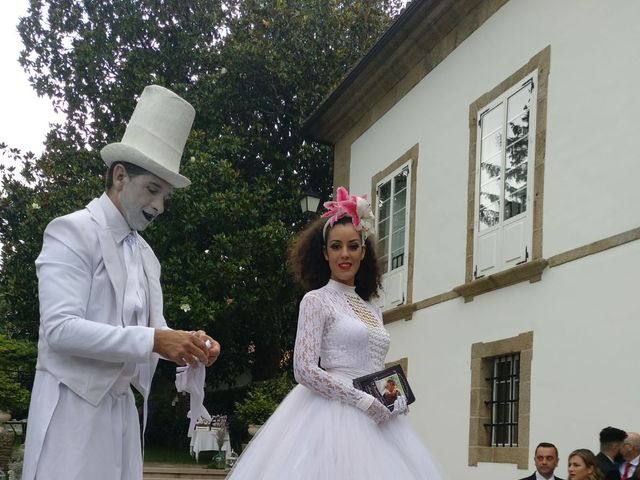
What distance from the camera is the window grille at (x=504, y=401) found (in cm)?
1234

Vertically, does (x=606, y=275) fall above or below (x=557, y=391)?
above

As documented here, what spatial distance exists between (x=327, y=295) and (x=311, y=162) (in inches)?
725

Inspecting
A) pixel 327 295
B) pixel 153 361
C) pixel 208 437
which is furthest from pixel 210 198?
pixel 153 361

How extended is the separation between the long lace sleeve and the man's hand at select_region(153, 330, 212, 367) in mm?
1838

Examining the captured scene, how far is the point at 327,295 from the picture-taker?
5.10 metres

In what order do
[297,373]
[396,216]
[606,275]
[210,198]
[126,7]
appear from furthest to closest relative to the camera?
[126,7], [210,198], [396,216], [606,275], [297,373]

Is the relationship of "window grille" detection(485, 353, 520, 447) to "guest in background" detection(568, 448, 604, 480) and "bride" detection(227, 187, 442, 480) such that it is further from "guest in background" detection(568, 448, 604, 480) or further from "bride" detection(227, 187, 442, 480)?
"bride" detection(227, 187, 442, 480)

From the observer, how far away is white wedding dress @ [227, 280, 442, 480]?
178 inches

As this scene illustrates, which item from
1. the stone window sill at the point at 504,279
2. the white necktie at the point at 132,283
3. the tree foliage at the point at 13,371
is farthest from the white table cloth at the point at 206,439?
the white necktie at the point at 132,283

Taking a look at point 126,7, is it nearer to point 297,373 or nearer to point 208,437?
point 208,437

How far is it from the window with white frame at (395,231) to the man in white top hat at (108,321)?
12804mm

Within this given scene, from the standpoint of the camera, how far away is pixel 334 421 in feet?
15.6

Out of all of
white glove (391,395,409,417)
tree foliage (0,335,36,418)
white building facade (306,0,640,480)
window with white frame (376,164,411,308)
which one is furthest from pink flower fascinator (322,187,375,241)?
tree foliage (0,335,36,418)

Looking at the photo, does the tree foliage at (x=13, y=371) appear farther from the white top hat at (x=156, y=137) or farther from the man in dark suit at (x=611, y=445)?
the white top hat at (x=156, y=137)
